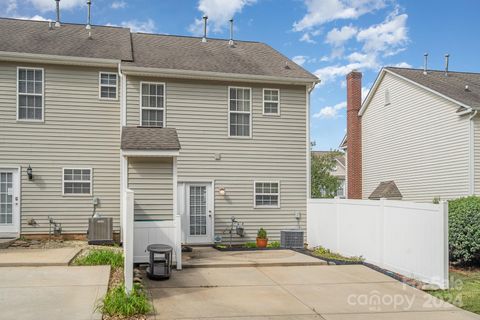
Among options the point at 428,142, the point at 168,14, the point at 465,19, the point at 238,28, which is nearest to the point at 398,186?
the point at 428,142

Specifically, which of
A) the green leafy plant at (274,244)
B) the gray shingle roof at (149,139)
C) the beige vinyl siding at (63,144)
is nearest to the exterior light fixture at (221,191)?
the green leafy plant at (274,244)

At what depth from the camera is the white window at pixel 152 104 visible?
45.1 ft

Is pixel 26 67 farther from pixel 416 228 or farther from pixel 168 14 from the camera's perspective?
pixel 416 228

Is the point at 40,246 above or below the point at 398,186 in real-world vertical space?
below

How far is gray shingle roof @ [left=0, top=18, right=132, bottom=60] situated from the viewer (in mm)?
13680

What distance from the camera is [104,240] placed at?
504 inches

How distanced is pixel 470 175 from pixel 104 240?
466 inches

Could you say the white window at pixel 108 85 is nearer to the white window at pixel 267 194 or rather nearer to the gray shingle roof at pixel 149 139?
the gray shingle roof at pixel 149 139

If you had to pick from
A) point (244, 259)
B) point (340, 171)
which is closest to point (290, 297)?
point (244, 259)

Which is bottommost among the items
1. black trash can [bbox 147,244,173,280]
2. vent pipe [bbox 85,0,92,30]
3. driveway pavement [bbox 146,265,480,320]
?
driveway pavement [bbox 146,265,480,320]

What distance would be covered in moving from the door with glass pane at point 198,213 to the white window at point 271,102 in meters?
3.14

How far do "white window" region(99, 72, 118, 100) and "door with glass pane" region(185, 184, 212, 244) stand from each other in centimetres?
364

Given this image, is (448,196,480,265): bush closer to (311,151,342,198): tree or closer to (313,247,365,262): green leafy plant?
(313,247,365,262): green leafy plant

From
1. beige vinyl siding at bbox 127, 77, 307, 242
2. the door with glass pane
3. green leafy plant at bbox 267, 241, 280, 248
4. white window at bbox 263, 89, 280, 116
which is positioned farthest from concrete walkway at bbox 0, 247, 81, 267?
white window at bbox 263, 89, 280, 116
